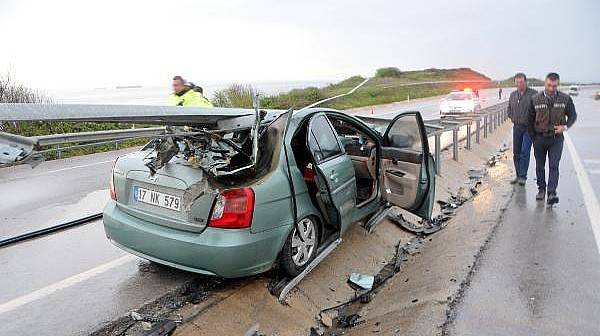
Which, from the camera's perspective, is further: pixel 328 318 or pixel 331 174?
pixel 331 174

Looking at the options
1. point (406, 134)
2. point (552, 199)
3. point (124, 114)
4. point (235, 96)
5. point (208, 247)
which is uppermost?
point (235, 96)

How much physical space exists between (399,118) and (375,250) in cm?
161

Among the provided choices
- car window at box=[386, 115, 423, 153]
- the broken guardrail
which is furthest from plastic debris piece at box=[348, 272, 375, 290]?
the broken guardrail

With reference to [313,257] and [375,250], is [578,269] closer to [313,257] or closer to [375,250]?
[375,250]

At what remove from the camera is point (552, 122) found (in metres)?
6.88

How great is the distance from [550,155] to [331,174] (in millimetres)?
4224

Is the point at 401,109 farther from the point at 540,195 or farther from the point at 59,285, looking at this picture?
the point at 59,285

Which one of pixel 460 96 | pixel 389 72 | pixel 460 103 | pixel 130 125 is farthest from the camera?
pixel 389 72

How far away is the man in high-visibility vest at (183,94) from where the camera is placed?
7.54 m

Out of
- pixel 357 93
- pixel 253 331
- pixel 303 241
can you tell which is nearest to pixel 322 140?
pixel 303 241

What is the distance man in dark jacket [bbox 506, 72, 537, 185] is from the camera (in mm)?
8305

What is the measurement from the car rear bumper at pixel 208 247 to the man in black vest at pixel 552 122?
187 inches

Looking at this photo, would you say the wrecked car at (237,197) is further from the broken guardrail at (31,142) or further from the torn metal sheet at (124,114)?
the broken guardrail at (31,142)

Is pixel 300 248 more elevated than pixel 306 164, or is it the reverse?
pixel 306 164
